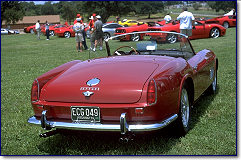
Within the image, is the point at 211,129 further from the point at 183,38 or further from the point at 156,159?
the point at 183,38

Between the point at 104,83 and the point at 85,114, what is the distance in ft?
1.29

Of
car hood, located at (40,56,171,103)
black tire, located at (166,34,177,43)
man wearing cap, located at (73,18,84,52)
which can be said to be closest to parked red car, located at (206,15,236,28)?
man wearing cap, located at (73,18,84,52)

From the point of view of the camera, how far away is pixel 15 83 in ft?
27.3

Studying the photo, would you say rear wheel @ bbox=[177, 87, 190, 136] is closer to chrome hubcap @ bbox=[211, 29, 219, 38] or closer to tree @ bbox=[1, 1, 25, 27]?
chrome hubcap @ bbox=[211, 29, 219, 38]

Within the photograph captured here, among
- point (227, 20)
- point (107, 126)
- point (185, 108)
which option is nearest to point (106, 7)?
point (227, 20)

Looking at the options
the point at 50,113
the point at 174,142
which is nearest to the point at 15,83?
the point at 50,113

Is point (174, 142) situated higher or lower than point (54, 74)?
lower

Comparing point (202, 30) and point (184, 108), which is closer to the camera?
point (184, 108)

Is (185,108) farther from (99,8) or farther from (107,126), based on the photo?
(99,8)

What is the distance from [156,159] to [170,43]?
7.11ft

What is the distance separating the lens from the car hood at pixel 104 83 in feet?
11.8

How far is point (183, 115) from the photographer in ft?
14.1

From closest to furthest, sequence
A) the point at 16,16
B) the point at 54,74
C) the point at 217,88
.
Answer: the point at 54,74, the point at 217,88, the point at 16,16

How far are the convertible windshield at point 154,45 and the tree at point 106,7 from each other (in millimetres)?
55737
